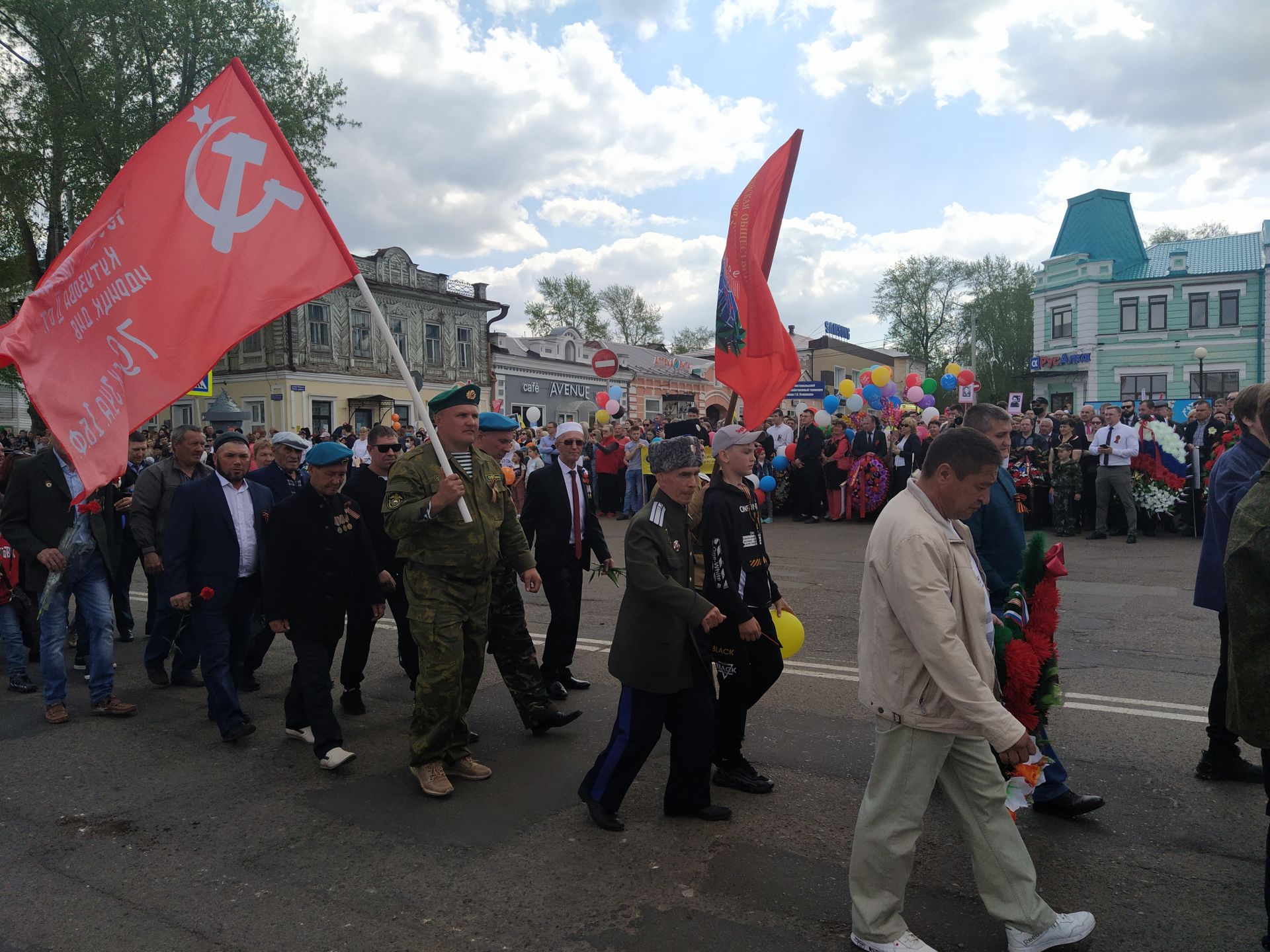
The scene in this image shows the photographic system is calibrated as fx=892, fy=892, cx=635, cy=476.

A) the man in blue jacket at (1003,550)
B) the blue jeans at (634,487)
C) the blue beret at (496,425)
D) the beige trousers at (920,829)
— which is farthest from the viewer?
the blue jeans at (634,487)

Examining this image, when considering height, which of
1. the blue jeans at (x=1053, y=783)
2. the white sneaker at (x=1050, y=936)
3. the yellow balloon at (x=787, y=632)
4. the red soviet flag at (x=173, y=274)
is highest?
the red soviet flag at (x=173, y=274)

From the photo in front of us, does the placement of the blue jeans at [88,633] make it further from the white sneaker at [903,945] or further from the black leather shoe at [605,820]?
the white sneaker at [903,945]

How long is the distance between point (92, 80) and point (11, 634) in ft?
81.4

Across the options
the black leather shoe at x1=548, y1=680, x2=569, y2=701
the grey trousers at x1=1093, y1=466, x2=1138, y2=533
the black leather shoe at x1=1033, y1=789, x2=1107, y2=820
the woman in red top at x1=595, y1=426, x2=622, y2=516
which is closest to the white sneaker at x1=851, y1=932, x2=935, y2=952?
the black leather shoe at x1=1033, y1=789, x2=1107, y2=820

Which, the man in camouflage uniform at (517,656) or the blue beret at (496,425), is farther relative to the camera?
the blue beret at (496,425)

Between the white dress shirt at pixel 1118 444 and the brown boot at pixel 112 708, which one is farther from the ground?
the white dress shirt at pixel 1118 444

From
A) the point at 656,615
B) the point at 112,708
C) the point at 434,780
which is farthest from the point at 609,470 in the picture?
the point at 656,615

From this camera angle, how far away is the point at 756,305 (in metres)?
6.83

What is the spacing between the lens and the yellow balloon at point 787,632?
4910 mm

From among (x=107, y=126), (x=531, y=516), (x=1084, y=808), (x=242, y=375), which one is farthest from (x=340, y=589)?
(x=242, y=375)

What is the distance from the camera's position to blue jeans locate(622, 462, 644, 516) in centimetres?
1812

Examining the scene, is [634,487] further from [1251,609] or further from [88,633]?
[1251,609]

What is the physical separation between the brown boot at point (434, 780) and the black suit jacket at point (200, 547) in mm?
1956

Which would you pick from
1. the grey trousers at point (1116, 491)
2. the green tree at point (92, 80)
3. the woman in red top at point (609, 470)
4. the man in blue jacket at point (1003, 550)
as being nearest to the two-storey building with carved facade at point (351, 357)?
the green tree at point (92, 80)
